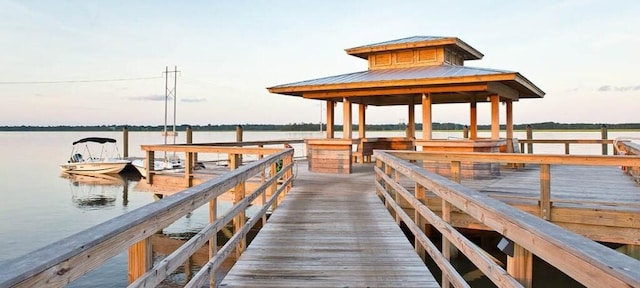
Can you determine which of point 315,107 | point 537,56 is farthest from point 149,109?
point 537,56

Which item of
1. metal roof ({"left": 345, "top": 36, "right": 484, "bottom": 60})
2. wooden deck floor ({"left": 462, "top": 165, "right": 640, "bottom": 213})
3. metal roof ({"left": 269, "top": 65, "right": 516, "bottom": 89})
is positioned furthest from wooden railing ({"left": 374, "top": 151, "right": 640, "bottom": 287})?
metal roof ({"left": 345, "top": 36, "right": 484, "bottom": 60})

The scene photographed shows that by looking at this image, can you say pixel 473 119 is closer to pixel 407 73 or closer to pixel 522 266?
pixel 407 73

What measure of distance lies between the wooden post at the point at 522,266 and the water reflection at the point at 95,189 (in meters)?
19.0

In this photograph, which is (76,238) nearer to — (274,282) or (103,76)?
(274,282)

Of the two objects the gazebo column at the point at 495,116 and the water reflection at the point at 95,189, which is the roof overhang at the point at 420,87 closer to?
the gazebo column at the point at 495,116

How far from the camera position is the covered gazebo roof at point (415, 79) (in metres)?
9.41

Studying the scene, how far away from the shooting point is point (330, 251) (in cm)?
404

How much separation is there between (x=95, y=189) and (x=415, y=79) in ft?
64.0

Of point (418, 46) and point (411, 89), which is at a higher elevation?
point (418, 46)

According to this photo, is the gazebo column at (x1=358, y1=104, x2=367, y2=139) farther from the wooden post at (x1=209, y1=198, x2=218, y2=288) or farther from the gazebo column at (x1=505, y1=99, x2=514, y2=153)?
the wooden post at (x1=209, y1=198, x2=218, y2=288)

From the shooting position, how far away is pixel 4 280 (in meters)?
0.96

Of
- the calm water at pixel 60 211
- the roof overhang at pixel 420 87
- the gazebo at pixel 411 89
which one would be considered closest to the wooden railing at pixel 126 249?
the calm water at pixel 60 211

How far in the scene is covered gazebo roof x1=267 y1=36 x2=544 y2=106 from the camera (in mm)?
9412

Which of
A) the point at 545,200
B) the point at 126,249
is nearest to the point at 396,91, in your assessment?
the point at 545,200
